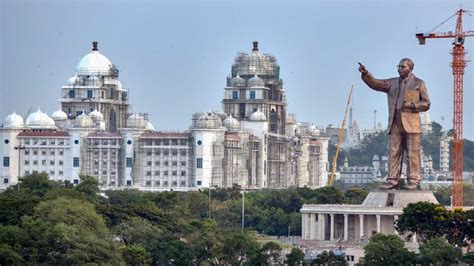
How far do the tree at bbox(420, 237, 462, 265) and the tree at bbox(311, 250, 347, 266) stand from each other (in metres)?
A: 4.14

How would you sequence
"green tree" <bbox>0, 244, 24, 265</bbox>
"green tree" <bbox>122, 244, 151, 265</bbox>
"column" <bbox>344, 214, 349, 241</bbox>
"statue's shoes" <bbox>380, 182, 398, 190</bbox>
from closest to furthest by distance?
"green tree" <bbox>0, 244, 24, 265</bbox>, "green tree" <bbox>122, 244, 151, 265</bbox>, "statue's shoes" <bbox>380, 182, 398, 190</bbox>, "column" <bbox>344, 214, 349, 241</bbox>

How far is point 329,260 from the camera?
120062mm

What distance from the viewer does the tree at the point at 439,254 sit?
117 metres

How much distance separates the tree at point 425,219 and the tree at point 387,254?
7805mm

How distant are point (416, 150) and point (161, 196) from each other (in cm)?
3610

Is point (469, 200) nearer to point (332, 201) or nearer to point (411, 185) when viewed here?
point (332, 201)

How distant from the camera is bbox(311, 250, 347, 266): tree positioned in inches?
4700

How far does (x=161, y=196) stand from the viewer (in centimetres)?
16488

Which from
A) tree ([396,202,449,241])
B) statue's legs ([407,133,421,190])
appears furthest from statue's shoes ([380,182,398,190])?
tree ([396,202,449,241])

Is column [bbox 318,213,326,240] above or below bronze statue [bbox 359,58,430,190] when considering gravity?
below

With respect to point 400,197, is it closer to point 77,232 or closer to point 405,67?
point 405,67

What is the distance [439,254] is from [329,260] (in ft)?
19.6

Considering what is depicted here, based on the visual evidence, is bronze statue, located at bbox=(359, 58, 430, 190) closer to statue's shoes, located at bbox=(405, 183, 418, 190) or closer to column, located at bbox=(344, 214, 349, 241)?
statue's shoes, located at bbox=(405, 183, 418, 190)

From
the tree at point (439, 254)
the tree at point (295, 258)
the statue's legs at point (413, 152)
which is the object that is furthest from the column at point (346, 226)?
the tree at point (439, 254)
